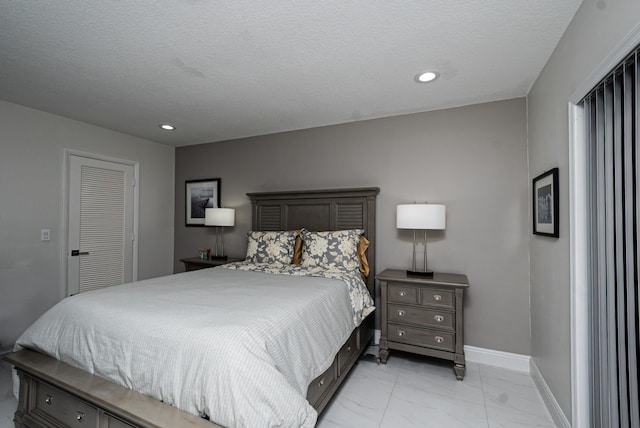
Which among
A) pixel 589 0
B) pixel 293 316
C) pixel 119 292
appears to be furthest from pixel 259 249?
pixel 589 0

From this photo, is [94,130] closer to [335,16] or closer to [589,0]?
[335,16]

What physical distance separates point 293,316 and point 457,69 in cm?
217

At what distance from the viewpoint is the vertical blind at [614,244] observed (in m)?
1.21

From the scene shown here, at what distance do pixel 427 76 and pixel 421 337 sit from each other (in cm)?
224

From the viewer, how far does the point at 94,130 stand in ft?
11.7

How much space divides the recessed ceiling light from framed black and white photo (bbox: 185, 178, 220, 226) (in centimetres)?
304

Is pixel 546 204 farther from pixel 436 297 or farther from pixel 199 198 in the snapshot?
pixel 199 198

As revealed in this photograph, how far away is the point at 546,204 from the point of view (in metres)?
2.10

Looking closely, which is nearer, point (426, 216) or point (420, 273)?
point (426, 216)

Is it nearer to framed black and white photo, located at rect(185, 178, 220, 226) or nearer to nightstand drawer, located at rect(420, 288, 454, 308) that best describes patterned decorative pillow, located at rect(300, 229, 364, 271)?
nightstand drawer, located at rect(420, 288, 454, 308)

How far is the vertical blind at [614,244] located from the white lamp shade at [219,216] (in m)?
3.52

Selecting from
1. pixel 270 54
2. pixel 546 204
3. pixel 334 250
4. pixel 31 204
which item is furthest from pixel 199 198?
pixel 546 204

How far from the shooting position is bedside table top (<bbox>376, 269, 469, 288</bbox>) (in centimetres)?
247

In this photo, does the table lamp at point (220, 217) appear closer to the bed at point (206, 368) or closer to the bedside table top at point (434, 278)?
the bed at point (206, 368)
